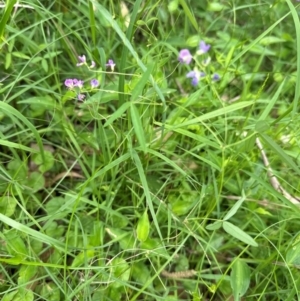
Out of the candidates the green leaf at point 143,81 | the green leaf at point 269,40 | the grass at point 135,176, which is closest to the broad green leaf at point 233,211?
the grass at point 135,176

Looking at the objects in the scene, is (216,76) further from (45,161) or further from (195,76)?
(45,161)

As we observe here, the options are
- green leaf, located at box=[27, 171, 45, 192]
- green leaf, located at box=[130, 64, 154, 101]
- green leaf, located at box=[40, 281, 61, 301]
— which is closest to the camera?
green leaf, located at box=[130, 64, 154, 101]

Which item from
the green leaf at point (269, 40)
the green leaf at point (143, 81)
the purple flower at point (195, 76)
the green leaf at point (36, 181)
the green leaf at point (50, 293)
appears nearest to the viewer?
the green leaf at point (143, 81)

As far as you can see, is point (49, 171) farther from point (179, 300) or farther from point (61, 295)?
point (179, 300)

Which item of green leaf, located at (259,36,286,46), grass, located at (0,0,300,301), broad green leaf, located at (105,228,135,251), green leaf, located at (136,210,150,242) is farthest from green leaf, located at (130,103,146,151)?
green leaf, located at (259,36,286,46)

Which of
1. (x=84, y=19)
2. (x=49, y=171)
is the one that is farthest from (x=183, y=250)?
(x=84, y=19)

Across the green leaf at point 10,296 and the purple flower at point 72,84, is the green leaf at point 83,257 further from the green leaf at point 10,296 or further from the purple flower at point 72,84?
the purple flower at point 72,84

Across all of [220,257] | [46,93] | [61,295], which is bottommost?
[220,257]

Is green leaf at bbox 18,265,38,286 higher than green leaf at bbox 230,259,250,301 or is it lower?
higher

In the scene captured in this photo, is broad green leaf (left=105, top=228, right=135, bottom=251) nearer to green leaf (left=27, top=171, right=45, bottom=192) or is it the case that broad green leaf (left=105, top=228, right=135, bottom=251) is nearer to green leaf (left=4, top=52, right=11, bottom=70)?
green leaf (left=27, top=171, right=45, bottom=192)
